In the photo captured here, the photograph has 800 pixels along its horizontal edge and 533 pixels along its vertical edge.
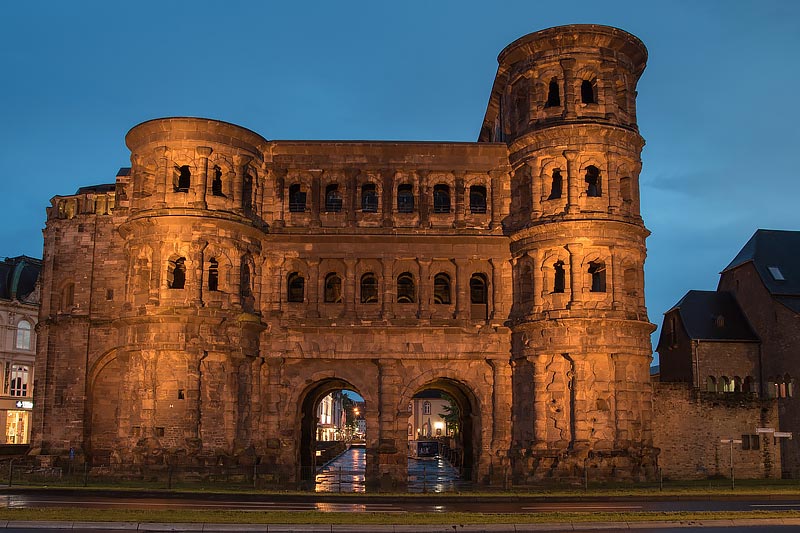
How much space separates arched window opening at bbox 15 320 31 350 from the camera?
8094 cm

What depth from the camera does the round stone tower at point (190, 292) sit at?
140ft

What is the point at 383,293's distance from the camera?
4628 cm

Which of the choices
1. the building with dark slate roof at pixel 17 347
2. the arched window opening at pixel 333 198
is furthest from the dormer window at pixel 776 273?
the building with dark slate roof at pixel 17 347

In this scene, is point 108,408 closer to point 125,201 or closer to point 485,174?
point 125,201

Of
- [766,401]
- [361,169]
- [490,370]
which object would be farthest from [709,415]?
[361,169]

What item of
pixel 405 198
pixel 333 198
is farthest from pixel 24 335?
pixel 405 198

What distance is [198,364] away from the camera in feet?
141

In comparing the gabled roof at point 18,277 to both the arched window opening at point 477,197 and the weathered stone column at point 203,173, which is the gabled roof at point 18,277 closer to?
the weathered stone column at point 203,173

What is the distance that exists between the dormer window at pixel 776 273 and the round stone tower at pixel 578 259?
17.4 m

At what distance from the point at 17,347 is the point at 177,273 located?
138ft

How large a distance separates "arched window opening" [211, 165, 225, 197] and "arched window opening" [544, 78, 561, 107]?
17568 mm

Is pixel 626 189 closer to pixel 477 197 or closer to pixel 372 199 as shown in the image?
pixel 477 197

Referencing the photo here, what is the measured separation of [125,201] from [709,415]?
114ft

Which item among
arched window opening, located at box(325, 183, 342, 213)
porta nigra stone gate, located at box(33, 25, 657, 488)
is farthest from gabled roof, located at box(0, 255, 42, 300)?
arched window opening, located at box(325, 183, 342, 213)
